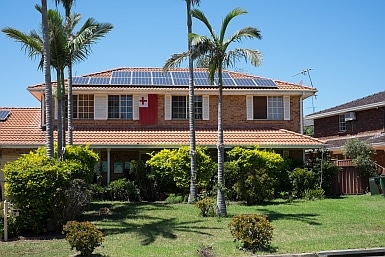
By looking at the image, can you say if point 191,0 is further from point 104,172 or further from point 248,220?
point 248,220

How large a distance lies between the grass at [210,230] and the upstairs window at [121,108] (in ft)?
23.0

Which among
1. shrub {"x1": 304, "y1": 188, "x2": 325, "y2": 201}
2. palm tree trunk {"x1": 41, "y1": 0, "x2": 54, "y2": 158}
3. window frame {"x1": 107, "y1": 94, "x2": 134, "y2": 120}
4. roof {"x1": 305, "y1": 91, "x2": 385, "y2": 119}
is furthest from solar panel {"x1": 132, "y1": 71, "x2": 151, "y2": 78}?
roof {"x1": 305, "y1": 91, "x2": 385, "y2": 119}

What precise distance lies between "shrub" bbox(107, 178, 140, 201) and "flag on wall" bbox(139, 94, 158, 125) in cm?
446

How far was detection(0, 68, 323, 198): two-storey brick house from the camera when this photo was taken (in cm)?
2270

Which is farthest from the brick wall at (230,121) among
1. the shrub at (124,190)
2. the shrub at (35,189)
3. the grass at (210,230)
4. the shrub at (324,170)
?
the shrub at (35,189)

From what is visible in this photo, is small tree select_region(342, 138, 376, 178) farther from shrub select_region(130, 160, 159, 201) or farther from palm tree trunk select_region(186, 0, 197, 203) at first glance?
shrub select_region(130, 160, 159, 201)

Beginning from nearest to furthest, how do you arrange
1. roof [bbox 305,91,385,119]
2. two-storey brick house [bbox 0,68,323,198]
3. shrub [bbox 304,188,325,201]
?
shrub [bbox 304,188,325,201], two-storey brick house [bbox 0,68,323,198], roof [bbox 305,91,385,119]

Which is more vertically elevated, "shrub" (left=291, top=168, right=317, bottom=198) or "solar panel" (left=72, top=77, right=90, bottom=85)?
"solar panel" (left=72, top=77, right=90, bottom=85)

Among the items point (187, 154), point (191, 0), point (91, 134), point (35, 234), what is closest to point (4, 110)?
point (91, 134)

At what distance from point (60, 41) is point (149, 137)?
766cm

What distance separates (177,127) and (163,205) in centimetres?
639

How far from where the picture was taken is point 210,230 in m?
13.2

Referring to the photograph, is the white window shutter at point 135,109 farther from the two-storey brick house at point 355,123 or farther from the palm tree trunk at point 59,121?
the two-storey brick house at point 355,123

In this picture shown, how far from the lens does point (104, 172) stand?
75.6 ft
